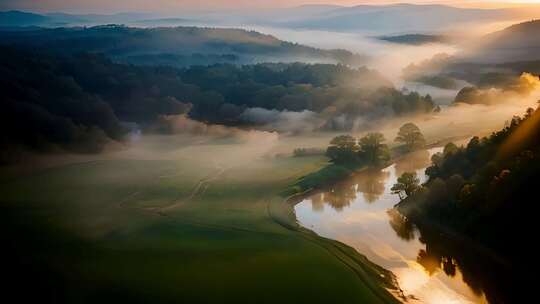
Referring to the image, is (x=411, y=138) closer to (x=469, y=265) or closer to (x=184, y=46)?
(x=469, y=265)

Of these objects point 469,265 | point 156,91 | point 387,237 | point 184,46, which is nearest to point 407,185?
point 387,237

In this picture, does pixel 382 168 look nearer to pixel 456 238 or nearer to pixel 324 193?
pixel 324 193

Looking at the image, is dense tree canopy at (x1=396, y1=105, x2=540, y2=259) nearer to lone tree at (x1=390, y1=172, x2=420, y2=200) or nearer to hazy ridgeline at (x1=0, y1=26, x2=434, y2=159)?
lone tree at (x1=390, y1=172, x2=420, y2=200)

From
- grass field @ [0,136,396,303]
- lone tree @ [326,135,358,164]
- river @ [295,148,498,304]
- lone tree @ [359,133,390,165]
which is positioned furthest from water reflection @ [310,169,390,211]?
grass field @ [0,136,396,303]

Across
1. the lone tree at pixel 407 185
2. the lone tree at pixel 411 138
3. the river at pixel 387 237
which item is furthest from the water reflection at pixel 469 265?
the lone tree at pixel 411 138

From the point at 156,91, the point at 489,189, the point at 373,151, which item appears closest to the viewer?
the point at 489,189

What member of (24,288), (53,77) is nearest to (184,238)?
(24,288)
